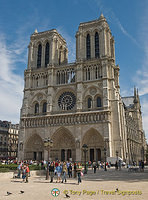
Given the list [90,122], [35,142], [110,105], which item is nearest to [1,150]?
[35,142]

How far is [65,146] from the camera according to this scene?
138ft

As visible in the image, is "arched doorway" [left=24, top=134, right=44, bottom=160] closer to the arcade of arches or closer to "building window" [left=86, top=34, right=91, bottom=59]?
the arcade of arches

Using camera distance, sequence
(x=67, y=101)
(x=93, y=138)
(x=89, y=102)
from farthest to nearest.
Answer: (x=67, y=101) < (x=89, y=102) < (x=93, y=138)

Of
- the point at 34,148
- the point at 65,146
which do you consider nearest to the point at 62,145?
the point at 65,146

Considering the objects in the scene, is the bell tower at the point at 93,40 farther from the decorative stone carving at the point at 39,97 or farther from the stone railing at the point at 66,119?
the stone railing at the point at 66,119

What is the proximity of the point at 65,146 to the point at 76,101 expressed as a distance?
9345 millimetres

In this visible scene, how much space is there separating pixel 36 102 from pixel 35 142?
8849 millimetres

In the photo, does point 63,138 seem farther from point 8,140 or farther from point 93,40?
point 8,140

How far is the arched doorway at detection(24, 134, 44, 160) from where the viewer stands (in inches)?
1718

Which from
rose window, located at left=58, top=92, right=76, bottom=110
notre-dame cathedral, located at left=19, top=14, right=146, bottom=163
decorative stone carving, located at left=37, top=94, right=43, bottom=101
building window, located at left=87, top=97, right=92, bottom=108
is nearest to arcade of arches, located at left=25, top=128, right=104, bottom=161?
notre-dame cathedral, located at left=19, top=14, right=146, bottom=163

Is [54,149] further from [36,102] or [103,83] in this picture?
[103,83]

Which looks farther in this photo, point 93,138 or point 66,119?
point 66,119

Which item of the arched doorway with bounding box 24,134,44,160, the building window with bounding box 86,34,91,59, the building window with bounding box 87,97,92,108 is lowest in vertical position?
the arched doorway with bounding box 24,134,44,160

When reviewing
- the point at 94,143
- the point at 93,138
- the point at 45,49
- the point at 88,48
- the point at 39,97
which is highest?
the point at 45,49
